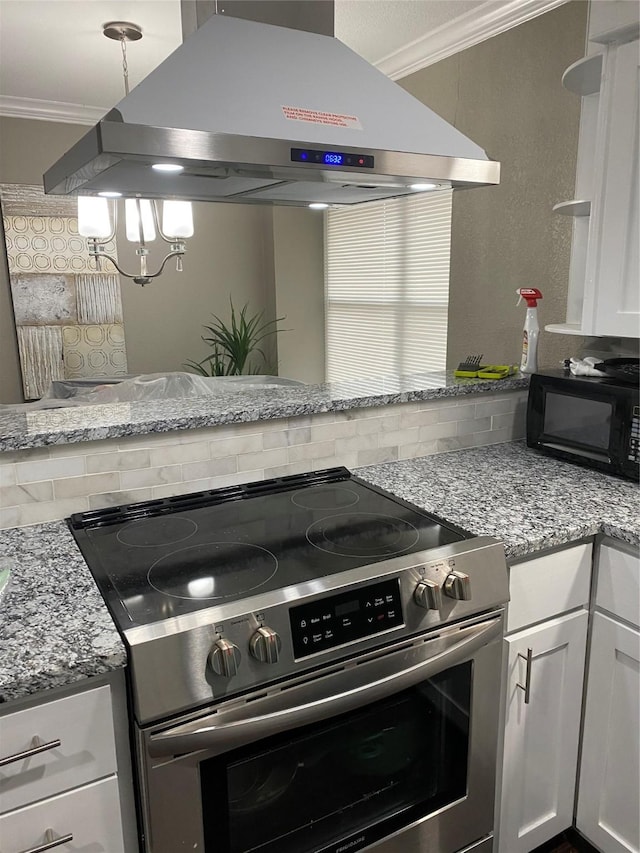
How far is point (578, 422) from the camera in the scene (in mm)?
1832

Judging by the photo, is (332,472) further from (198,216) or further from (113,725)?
(198,216)

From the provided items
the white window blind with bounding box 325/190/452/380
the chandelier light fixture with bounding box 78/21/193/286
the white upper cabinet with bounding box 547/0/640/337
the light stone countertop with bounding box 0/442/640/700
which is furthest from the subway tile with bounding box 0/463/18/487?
the white window blind with bounding box 325/190/452/380

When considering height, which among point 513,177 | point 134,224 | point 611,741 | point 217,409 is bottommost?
point 611,741

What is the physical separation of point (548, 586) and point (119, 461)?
1015 mm

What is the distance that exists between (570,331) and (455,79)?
5.48ft

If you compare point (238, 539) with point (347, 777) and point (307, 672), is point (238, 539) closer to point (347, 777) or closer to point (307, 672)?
point (307, 672)

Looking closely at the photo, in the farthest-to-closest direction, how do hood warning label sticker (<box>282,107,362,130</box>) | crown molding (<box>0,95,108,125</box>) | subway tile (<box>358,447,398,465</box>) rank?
crown molding (<box>0,95,108,125</box>)
subway tile (<box>358,447,398,465</box>)
hood warning label sticker (<box>282,107,362,130</box>)

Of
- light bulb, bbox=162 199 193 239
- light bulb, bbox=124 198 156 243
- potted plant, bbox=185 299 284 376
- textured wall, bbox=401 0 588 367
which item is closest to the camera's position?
textured wall, bbox=401 0 588 367

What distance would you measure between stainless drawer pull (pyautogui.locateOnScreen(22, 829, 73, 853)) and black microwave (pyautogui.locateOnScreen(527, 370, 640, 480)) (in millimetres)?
1484

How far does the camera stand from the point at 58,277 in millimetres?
4465

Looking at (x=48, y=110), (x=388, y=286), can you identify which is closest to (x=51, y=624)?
(x=388, y=286)

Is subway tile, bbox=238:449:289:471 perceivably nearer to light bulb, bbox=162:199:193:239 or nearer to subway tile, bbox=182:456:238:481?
subway tile, bbox=182:456:238:481

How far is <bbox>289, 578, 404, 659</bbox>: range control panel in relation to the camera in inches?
42.8

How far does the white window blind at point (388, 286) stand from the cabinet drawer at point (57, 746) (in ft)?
9.13
